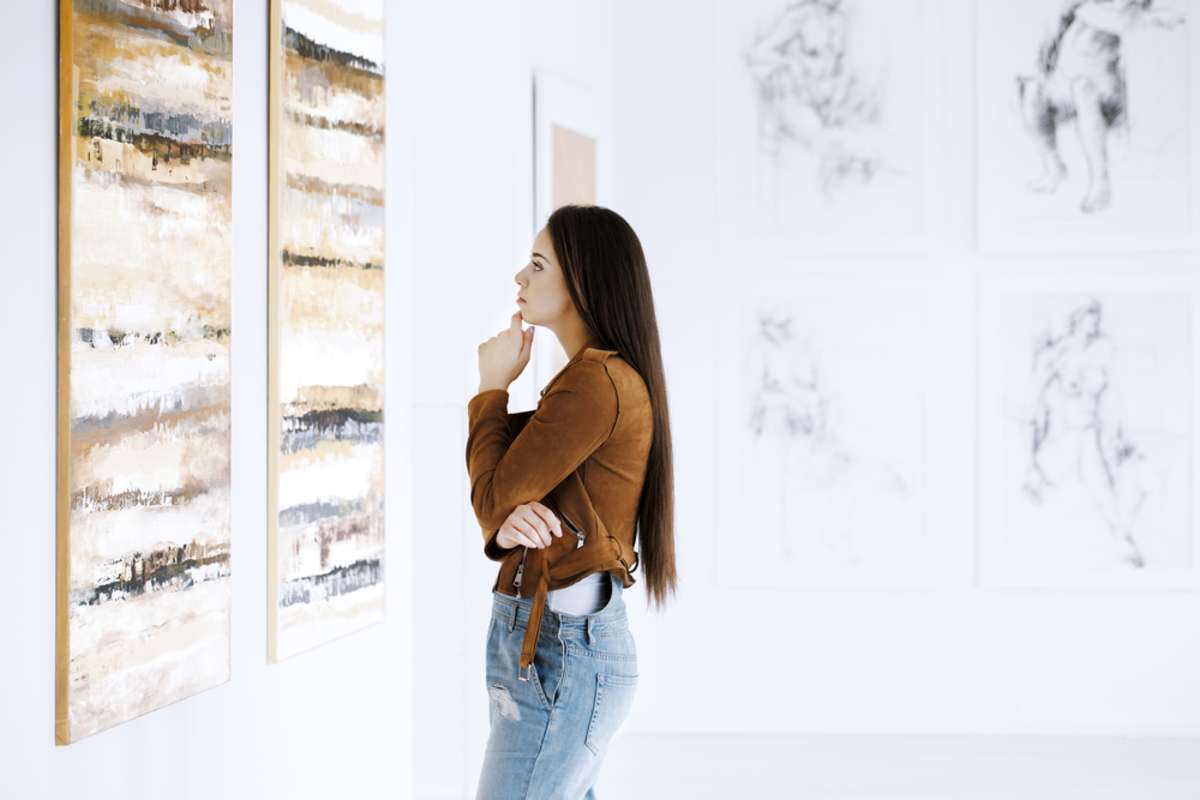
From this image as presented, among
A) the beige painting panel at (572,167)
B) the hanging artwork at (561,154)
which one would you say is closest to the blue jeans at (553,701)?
the hanging artwork at (561,154)

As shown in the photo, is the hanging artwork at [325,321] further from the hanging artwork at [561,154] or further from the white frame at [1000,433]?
the white frame at [1000,433]

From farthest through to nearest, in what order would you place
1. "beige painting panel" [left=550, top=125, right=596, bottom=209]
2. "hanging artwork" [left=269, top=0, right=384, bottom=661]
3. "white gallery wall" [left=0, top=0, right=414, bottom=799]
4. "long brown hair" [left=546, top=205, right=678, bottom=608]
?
"beige painting panel" [left=550, top=125, right=596, bottom=209], "hanging artwork" [left=269, top=0, right=384, bottom=661], "long brown hair" [left=546, top=205, right=678, bottom=608], "white gallery wall" [left=0, top=0, right=414, bottom=799]

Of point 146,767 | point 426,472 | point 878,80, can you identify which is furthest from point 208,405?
point 878,80

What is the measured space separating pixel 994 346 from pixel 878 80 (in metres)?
1.07

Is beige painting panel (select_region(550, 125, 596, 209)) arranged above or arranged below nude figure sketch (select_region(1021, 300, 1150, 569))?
above

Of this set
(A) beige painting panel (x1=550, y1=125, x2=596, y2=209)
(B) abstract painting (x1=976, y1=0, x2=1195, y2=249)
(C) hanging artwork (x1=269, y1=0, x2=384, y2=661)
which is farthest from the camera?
(B) abstract painting (x1=976, y1=0, x2=1195, y2=249)

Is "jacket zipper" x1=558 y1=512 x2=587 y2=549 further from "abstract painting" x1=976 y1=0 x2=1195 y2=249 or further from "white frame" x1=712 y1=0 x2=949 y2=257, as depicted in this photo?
"abstract painting" x1=976 y1=0 x2=1195 y2=249

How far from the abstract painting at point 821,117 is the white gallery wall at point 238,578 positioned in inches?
69.8

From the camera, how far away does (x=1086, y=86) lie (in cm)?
437

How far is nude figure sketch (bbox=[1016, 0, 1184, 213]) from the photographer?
4348 millimetres

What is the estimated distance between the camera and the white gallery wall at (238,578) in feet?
5.24

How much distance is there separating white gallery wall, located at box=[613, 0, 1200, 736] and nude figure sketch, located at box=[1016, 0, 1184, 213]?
0.05 m

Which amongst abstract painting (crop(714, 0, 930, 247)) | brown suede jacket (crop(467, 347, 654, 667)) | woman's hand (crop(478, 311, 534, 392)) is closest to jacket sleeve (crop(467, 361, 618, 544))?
brown suede jacket (crop(467, 347, 654, 667))

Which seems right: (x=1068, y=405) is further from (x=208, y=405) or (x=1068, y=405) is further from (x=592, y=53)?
(x=208, y=405)
